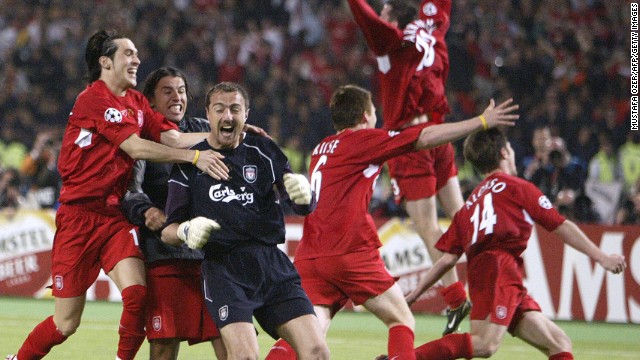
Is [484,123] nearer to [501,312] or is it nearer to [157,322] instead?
[501,312]

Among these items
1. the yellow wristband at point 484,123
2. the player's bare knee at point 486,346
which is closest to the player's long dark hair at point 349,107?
the yellow wristband at point 484,123

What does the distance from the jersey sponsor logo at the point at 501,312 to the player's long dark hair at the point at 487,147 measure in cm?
96

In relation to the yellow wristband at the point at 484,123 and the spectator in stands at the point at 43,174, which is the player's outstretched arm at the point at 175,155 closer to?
the yellow wristband at the point at 484,123

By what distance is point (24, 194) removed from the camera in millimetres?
15289

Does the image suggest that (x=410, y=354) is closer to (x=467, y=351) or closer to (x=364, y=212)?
(x=467, y=351)

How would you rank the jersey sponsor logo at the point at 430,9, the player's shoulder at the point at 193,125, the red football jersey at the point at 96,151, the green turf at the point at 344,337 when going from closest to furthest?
the red football jersey at the point at 96,151, the player's shoulder at the point at 193,125, the green turf at the point at 344,337, the jersey sponsor logo at the point at 430,9

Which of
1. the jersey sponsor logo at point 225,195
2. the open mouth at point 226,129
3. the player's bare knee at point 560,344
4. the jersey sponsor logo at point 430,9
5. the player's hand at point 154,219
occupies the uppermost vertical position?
the jersey sponsor logo at point 430,9

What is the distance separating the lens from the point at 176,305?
6.35m

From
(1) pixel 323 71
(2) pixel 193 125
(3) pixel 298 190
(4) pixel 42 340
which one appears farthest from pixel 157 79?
(1) pixel 323 71

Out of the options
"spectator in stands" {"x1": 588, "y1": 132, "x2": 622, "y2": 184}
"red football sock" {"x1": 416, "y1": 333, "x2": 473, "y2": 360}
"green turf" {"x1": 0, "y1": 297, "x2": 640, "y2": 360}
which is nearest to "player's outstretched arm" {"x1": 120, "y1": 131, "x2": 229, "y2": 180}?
"red football sock" {"x1": 416, "y1": 333, "x2": 473, "y2": 360}

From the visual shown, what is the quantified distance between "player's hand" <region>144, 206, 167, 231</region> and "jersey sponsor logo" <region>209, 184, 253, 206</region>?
1.25 ft

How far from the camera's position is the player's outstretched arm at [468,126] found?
583cm

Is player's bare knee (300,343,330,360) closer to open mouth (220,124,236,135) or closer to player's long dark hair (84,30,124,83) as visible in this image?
open mouth (220,124,236,135)

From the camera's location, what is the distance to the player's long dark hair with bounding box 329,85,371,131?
6.61m
